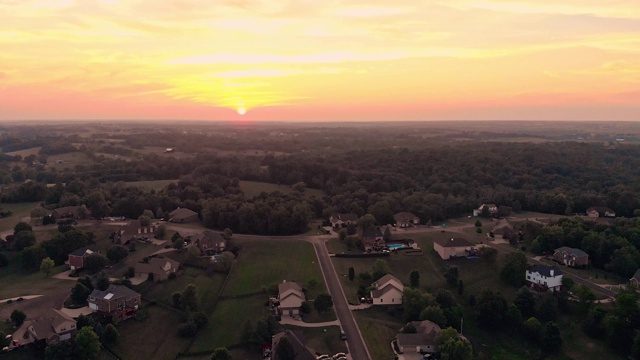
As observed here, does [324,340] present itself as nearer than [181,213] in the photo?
Yes

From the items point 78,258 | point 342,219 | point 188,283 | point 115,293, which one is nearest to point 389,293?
point 188,283

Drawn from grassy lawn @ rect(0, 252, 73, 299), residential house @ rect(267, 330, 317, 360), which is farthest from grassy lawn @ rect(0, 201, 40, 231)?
residential house @ rect(267, 330, 317, 360)

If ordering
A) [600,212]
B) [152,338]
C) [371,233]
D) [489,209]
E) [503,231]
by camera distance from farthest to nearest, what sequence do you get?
[489,209] → [600,212] → [503,231] → [371,233] → [152,338]

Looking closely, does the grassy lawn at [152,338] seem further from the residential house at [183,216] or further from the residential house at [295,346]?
the residential house at [183,216]

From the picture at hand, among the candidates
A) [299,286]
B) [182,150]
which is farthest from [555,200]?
[182,150]

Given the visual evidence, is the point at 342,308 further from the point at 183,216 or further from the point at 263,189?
the point at 263,189

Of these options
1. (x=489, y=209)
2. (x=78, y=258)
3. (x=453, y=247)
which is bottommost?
(x=78, y=258)

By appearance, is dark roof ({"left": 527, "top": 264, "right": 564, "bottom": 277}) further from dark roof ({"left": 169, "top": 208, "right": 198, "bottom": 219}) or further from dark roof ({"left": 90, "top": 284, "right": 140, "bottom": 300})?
dark roof ({"left": 169, "top": 208, "right": 198, "bottom": 219})
